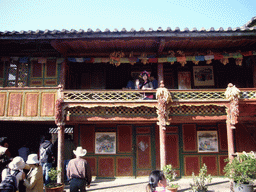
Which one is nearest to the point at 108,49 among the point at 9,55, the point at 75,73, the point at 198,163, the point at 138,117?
the point at 75,73

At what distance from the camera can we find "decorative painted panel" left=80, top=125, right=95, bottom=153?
38.4 ft

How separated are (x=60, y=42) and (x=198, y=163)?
9.30 meters

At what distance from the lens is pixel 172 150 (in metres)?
11.6

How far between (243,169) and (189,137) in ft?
13.2

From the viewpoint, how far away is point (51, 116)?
949cm

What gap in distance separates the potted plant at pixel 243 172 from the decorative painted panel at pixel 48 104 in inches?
303

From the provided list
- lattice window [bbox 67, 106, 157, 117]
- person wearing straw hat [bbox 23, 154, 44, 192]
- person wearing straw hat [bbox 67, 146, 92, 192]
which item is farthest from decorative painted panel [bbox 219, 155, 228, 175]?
person wearing straw hat [bbox 23, 154, 44, 192]

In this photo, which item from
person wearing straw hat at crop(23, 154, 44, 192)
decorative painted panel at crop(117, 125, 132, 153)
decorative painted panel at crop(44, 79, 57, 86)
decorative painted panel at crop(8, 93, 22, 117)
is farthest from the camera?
decorative painted panel at crop(117, 125, 132, 153)

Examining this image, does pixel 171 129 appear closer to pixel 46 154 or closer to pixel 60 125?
pixel 60 125

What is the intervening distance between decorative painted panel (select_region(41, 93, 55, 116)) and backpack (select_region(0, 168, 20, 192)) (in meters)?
5.12

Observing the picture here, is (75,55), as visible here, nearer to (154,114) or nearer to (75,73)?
(75,73)

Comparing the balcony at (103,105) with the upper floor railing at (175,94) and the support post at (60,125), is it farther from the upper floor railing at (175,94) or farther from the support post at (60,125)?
the support post at (60,125)

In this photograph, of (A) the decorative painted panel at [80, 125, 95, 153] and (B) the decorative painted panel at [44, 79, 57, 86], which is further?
(A) the decorative painted panel at [80, 125, 95, 153]

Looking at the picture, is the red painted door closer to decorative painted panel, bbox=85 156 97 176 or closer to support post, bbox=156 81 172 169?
decorative painted panel, bbox=85 156 97 176
